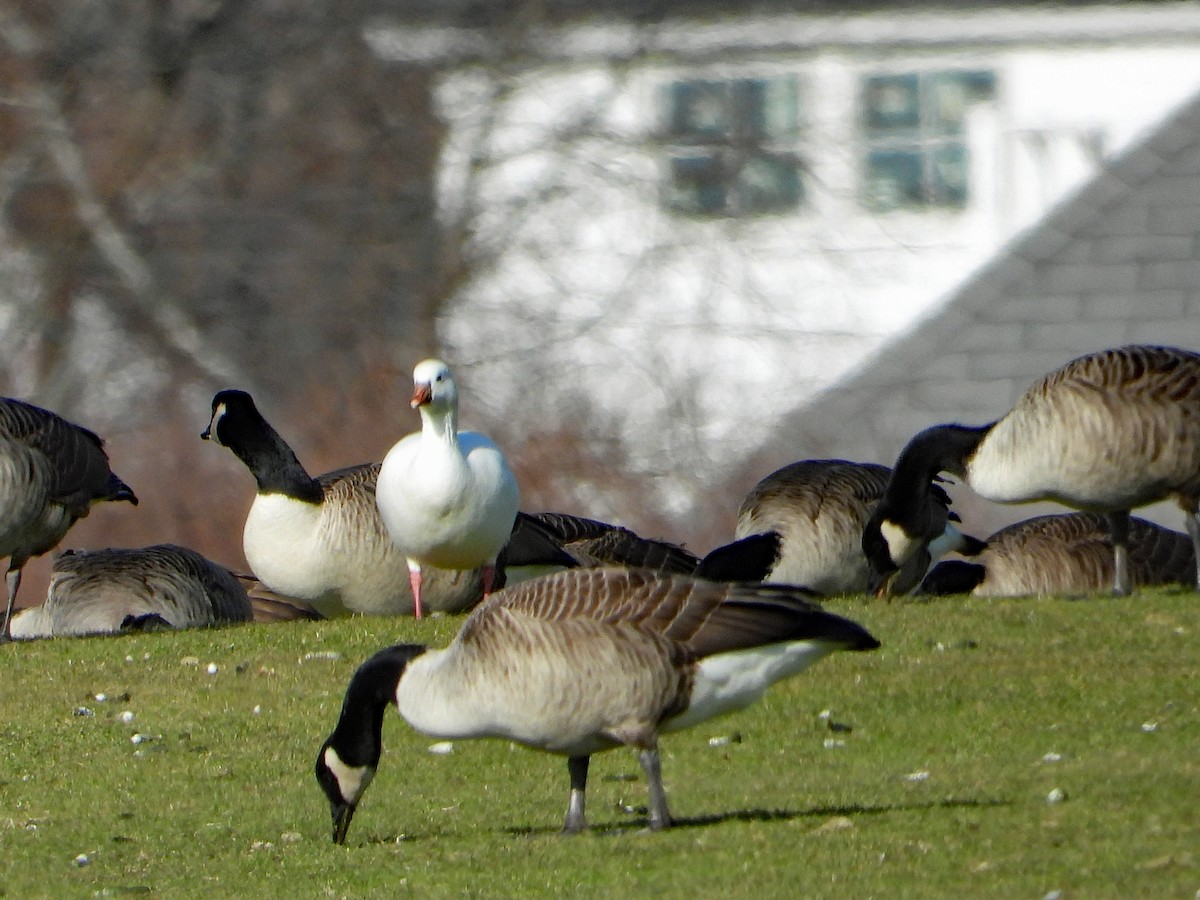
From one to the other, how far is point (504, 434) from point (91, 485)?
7.73 metres

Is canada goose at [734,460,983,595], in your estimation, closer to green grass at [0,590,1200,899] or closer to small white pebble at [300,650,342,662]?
green grass at [0,590,1200,899]

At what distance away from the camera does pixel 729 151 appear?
23.6 meters

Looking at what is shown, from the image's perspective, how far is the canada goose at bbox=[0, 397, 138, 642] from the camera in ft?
39.3

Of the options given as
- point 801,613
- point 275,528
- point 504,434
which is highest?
point 801,613

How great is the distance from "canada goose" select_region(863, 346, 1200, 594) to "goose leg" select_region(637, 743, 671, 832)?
5377mm

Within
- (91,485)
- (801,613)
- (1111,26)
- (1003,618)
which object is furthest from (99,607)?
(1111,26)

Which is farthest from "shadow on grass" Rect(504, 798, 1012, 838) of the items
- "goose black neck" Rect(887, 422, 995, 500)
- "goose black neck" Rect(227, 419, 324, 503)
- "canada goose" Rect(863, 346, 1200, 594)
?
"goose black neck" Rect(227, 419, 324, 503)

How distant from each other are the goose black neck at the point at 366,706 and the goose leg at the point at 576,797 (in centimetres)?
67

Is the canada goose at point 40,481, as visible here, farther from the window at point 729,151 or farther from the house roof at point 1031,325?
the window at point 729,151

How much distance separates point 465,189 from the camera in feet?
74.8

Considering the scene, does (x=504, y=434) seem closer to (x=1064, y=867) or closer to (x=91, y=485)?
(x=91, y=485)

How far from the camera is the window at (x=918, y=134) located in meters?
25.3

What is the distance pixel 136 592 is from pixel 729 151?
11843mm

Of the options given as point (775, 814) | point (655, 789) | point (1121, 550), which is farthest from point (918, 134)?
point (655, 789)
